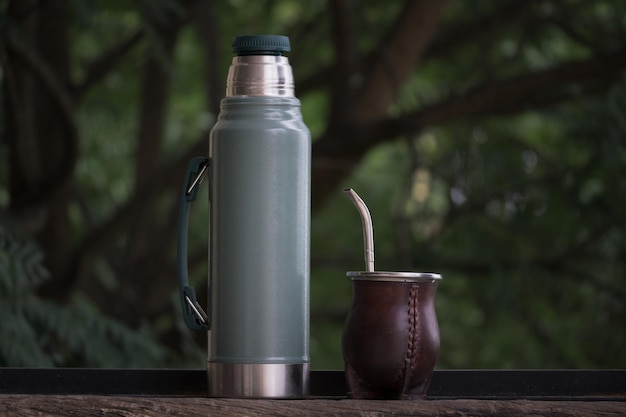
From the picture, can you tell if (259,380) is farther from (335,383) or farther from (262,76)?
(262,76)

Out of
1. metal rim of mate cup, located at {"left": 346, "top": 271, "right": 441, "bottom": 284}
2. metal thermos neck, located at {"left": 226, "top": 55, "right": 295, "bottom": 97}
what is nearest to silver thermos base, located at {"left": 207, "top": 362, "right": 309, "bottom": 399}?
metal rim of mate cup, located at {"left": 346, "top": 271, "right": 441, "bottom": 284}

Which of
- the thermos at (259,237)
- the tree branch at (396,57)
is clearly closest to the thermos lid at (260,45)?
the thermos at (259,237)

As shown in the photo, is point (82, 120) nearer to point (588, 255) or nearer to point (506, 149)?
point (506, 149)

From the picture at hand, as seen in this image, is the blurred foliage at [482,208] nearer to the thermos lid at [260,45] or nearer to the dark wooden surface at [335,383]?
the dark wooden surface at [335,383]

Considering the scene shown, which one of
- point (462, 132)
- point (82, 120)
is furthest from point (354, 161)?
point (82, 120)

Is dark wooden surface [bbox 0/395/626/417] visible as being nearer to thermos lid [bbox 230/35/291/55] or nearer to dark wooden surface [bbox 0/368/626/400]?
dark wooden surface [bbox 0/368/626/400]

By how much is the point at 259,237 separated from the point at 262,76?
148 mm

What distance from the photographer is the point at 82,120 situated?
4.35m

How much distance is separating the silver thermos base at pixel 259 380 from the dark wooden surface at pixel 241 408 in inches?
2.7

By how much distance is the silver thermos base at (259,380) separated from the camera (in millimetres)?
1025

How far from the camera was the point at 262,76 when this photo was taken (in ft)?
3.45

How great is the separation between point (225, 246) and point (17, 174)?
2016mm

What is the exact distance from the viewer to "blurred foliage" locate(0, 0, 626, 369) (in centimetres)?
338

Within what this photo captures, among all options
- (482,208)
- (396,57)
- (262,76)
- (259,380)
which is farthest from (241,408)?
(482,208)
